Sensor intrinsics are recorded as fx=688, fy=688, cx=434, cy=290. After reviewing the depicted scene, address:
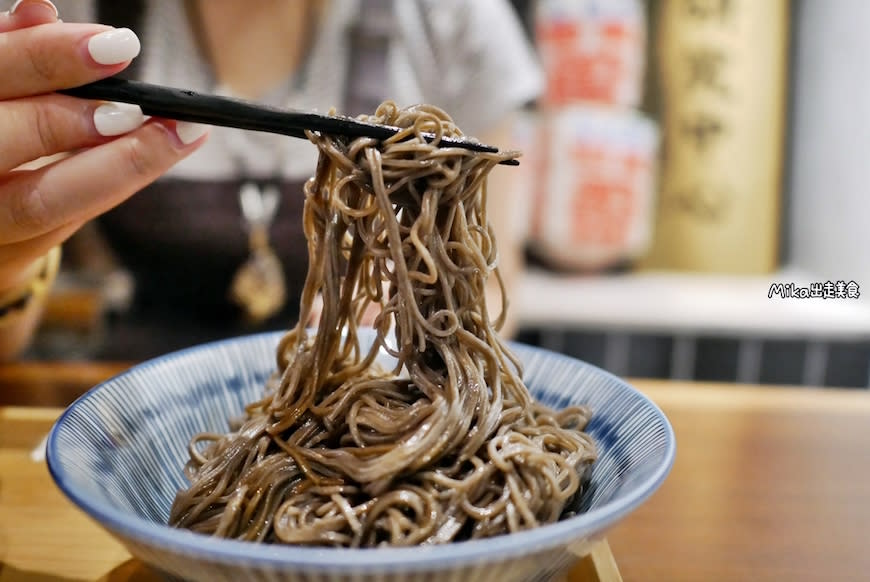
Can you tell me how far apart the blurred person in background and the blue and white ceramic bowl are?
3.70ft

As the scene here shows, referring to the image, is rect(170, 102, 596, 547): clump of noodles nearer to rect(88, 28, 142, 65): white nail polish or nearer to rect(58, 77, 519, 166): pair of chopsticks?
rect(58, 77, 519, 166): pair of chopsticks

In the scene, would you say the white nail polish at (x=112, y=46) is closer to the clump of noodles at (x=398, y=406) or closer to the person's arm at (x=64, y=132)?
the person's arm at (x=64, y=132)

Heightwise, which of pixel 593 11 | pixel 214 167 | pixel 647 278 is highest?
pixel 593 11

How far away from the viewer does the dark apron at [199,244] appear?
7.80ft

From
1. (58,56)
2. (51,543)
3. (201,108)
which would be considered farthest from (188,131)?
(51,543)

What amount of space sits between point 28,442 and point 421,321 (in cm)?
93

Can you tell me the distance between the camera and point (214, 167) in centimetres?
242

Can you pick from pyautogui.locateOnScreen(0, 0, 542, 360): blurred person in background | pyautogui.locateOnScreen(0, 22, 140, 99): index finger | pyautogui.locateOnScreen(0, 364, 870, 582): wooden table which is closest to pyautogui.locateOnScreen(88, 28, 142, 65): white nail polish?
pyautogui.locateOnScreen(0, 22, 140, 99): index finger

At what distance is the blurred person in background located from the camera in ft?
7.79

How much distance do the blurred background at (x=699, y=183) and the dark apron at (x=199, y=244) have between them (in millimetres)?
1414

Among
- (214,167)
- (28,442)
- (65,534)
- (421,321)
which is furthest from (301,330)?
(214,167)

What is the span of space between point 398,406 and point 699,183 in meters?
3.06

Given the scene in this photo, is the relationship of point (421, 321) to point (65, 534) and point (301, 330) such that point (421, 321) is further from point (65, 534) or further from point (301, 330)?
point (65, 534)

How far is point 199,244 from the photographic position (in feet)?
8.02
